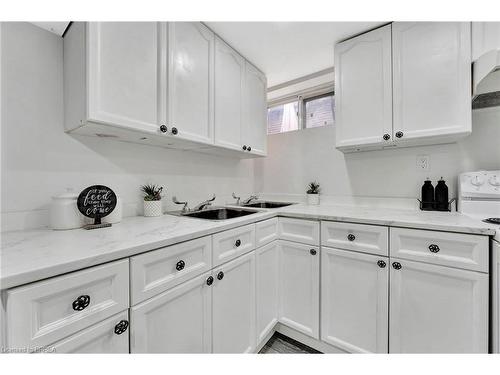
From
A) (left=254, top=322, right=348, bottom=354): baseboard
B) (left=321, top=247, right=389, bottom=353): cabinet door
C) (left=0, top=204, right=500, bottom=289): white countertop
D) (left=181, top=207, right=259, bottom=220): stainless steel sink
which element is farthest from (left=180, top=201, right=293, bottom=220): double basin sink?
(left=254, top=322, right=348, bottom=354): baseboard

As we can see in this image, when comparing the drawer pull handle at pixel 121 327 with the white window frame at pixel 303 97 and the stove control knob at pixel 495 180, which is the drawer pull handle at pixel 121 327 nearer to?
the stove control knob at pixel 495 180

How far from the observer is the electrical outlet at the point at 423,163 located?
1.62 metres

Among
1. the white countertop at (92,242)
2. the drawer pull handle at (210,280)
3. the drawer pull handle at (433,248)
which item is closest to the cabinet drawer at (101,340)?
the white countertop at (92,242)

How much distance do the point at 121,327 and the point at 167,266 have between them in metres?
0.23

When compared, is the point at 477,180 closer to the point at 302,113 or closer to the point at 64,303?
the point at 302,113

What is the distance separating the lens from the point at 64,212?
98 cm

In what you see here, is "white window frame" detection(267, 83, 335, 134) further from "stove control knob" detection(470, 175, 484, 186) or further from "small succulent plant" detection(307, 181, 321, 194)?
"stove control knob" detection(470, 175, 484, 186)

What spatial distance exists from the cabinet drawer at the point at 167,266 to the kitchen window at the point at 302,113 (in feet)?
5.79

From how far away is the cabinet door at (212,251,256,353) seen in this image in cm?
107

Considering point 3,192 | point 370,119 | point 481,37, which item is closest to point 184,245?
point 3,192

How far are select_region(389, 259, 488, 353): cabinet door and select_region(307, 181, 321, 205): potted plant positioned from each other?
0.93m

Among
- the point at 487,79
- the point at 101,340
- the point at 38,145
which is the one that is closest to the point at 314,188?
the point at 487,79

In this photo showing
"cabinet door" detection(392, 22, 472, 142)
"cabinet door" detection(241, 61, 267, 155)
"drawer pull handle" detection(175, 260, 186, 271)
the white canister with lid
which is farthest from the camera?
"cabinet door" detection(241, 61, 267, 155)
